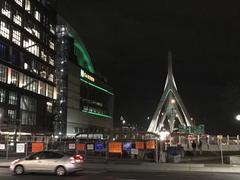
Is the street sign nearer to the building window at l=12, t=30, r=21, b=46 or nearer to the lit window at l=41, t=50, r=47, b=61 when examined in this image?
the building window at l=12, t=30, r=21, b=46

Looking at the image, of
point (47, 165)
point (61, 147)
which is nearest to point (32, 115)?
point (61, 147)

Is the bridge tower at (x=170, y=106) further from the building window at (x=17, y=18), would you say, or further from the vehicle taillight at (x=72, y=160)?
the vehicle taillight at (x=72, y=160)

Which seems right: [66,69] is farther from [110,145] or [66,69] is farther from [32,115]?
[110,145]

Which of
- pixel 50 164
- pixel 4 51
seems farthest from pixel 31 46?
pixel 50 164

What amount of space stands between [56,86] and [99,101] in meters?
47.8

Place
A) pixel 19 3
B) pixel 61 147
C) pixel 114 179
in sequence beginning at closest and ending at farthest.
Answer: pixel 114 179 < pixel 61 147 < pixel 19 3

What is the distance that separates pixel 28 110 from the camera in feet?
316

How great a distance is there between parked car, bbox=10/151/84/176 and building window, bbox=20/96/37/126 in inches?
2765

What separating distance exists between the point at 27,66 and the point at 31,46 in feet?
19.7

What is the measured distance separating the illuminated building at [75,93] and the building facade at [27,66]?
6.51 meters

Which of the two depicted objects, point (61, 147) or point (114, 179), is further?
point (61, 147)

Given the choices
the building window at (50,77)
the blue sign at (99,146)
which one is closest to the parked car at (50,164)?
the blue sign at (99,146)

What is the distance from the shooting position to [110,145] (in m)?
35.6

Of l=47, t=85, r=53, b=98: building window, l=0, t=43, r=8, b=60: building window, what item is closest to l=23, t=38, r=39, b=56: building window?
l=0, t=43, r=8, b=60: building window
